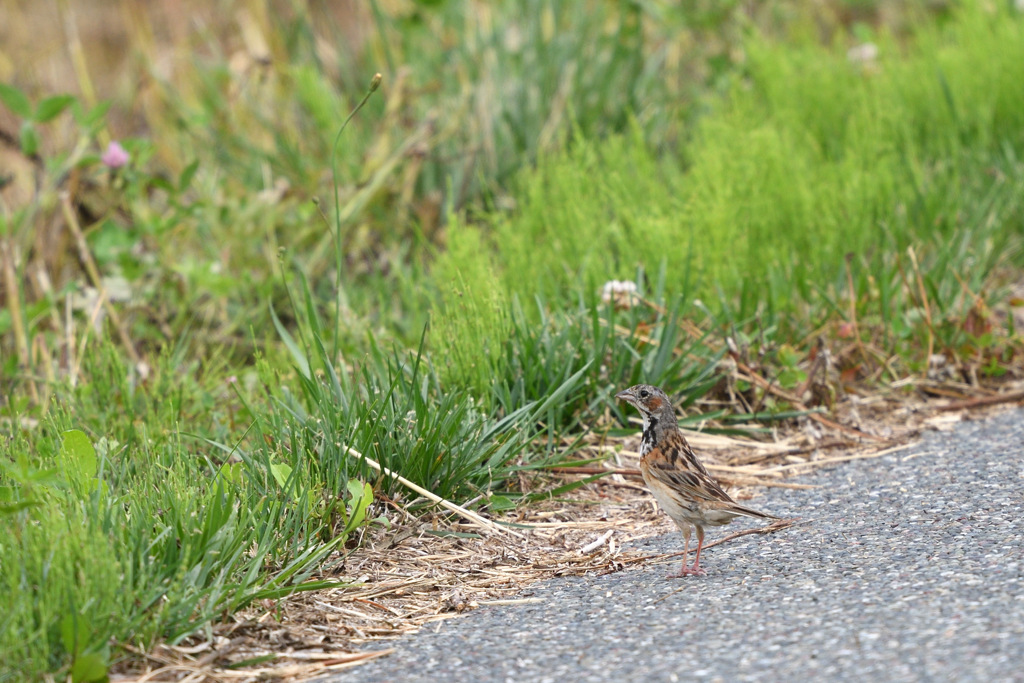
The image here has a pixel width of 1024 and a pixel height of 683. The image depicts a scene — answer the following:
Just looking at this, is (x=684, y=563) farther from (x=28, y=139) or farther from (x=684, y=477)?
(x=28, y=139)

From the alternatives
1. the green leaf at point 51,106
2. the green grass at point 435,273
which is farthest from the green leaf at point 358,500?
the green leaf at point 51,106

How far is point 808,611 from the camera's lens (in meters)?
2.62

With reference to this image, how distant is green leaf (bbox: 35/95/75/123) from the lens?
5.07 meters

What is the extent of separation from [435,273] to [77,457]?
2186 millimetres

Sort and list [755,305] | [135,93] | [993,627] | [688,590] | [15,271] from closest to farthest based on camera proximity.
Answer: [993,627] → [688,590] → [755,305] → [15,271] → [135,93]

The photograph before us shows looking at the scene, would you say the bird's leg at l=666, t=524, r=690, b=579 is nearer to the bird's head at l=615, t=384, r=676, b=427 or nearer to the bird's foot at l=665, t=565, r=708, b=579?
the bird's foot at l=665, t=565, r=708, b=579

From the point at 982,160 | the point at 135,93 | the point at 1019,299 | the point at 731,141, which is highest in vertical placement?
the point at 135,93

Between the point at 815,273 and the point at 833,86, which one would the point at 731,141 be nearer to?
the point at 815,273

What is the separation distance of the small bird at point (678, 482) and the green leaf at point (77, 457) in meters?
1.61

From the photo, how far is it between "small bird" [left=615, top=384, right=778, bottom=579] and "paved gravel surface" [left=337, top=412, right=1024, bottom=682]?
14 cm

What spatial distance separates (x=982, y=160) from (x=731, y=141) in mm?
1400

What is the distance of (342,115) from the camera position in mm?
6805

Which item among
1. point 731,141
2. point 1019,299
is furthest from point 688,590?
point 731,141

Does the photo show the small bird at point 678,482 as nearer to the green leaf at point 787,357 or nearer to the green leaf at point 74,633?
the green leaf at point 787,357
